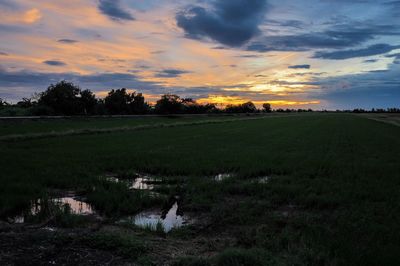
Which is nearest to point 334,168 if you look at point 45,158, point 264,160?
point 264,160

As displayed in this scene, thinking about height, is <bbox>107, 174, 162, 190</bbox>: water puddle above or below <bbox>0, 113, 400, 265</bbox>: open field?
below

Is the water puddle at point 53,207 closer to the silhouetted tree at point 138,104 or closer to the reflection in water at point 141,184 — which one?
the reflection in water at point 141,184

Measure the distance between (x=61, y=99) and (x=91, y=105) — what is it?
30.1ft

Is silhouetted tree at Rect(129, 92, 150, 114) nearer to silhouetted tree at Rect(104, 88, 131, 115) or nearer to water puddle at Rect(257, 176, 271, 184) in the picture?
silhouetted tree at Rect(104, 88, 131, 115)

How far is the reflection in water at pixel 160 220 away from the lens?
8653 mm

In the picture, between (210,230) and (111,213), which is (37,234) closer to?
(111,213)

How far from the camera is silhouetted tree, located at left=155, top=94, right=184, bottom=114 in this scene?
12225cm

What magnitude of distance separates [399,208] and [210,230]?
4.79 meters

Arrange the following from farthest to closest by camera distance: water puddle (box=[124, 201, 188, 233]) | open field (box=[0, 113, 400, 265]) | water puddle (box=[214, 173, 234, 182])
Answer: water puddle (box=[214, 173, 234, 182])
water puddle (box=[124, 201, 188, 233])
open field (box=[0, 113, 400, 265])

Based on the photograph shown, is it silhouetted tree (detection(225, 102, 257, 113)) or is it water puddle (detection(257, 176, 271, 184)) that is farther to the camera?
silhouetted tree (detection(225, 102, 257, 113))

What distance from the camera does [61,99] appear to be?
85.1 meters

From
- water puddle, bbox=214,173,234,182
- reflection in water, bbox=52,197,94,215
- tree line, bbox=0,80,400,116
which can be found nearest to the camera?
reflection in water, bbox=52,197,94,215

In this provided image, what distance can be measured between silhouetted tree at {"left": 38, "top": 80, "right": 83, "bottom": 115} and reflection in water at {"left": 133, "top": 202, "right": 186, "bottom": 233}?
7821 cm

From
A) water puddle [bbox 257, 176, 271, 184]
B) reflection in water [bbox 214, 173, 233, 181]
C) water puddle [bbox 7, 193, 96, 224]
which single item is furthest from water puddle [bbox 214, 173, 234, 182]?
water puddle [bbox 7, 193, 96, 224]
